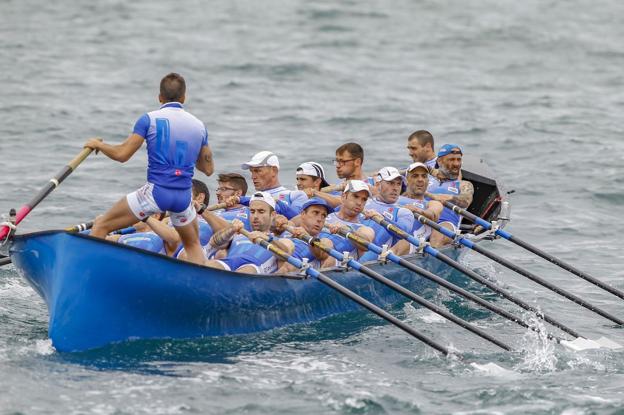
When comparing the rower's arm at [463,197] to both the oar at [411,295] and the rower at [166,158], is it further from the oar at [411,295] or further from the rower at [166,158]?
the rower at [166,158]

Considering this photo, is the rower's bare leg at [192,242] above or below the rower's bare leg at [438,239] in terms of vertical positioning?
above

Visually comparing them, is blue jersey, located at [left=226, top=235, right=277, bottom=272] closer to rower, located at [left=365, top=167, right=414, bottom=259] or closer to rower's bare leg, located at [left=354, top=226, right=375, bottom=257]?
rower's bare leg, located at [left=354, top=226, right=375, bottom=257]

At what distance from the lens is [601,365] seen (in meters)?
12.6

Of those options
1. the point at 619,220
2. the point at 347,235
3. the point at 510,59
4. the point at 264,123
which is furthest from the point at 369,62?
the point at 347,235

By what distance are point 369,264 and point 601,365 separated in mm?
2822

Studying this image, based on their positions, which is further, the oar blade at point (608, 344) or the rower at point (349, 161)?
the rower at point (349, 161)

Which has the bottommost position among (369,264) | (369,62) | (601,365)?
(601,365)

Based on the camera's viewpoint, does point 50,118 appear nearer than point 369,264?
No

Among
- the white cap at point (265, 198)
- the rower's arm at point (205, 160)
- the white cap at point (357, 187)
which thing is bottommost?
the white cap at point (265, 198)

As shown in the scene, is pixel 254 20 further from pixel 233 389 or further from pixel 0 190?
pixel 233 389

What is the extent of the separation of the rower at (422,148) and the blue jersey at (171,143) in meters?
5.47

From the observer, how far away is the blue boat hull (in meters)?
11.5

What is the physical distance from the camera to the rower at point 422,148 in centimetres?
1667

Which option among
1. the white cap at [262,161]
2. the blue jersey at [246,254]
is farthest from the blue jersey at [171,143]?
the white cap at [262,161]
